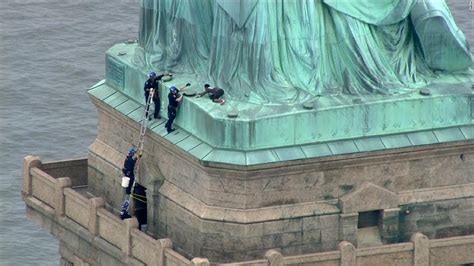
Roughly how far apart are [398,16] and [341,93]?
2642mm

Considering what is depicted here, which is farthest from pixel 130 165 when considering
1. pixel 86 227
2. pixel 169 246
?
pixel 169 246

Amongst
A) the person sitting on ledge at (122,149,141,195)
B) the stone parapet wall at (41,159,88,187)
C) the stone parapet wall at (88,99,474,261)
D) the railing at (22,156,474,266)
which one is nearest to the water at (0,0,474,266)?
the stone parapet wall at (41,159,88,187)

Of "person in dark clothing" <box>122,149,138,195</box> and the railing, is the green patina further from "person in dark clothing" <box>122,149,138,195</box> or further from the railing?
the railing

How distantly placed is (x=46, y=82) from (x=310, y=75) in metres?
33.2

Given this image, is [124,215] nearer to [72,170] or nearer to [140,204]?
[140,204]

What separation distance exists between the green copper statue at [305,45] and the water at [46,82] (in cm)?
1837

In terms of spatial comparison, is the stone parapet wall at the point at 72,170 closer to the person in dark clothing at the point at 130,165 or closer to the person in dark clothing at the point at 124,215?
the person in dark clothing at the point at 124,215

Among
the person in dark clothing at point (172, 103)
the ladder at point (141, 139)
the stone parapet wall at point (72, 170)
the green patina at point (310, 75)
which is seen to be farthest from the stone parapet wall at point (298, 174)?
the stone parapet wall at point (72, 170)

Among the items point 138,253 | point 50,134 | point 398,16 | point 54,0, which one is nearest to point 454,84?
point 398,16

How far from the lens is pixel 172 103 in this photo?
88125mm

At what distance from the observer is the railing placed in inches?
3440

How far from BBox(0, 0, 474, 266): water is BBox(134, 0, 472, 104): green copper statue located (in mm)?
18374

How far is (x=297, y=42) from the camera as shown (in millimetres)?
87625

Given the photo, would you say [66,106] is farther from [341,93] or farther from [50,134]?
[341,93]
